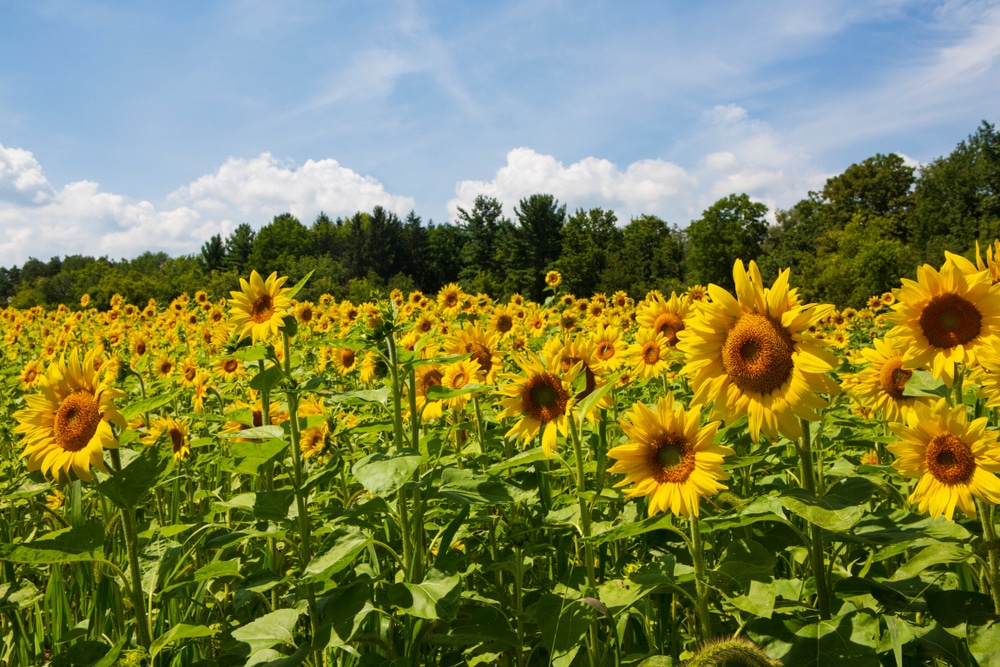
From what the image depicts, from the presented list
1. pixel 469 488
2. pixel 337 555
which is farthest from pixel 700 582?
pixel 337 555

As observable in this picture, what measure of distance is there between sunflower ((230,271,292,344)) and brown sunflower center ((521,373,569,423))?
1.03 metres

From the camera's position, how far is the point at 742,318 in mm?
2090

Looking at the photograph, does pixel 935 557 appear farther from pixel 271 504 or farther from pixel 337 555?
pixel 271 504

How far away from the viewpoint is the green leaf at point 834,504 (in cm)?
164

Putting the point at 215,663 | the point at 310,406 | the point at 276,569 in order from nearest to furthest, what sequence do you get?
the point at 215,663 → the point at 276,569 → the point at 310,406

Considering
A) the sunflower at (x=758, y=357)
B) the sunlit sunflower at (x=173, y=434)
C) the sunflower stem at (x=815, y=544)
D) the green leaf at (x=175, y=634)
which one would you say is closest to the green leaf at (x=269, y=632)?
the green leaf at (x=175, y=634)

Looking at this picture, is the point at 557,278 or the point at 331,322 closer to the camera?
the point at 331,322

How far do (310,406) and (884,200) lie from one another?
72.0 meters

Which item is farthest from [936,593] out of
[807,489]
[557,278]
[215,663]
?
[557,278]

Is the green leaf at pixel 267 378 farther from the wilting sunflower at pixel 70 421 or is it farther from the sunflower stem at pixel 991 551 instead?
the sunflower stem at pixel 991 551

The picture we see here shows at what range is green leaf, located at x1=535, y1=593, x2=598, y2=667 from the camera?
189 cm

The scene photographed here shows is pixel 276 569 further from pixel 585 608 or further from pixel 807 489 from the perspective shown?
pixel 807 489

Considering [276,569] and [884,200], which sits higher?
[884,200]

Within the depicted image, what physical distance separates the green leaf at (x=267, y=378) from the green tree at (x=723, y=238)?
4809 centimetres
